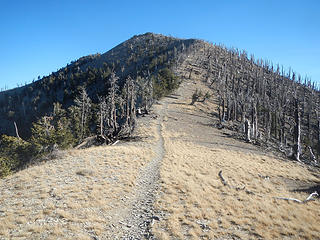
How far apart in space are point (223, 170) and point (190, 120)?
1097 inches

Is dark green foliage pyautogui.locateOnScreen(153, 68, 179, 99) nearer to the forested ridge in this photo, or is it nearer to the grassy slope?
the forested ridge

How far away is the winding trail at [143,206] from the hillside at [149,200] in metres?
0.05

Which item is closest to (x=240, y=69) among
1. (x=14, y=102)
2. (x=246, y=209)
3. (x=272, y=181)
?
(x=272, y=181)

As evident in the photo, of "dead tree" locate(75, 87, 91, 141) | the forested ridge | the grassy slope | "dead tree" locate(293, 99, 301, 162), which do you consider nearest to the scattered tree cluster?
the forested ridge

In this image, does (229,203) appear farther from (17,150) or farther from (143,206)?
(17,150)

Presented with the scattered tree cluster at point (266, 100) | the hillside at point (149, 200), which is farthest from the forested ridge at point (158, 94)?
the hillside at point (149, 200)

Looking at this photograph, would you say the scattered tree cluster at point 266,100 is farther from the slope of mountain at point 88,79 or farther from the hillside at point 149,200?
the slope of mountain at point 88,79

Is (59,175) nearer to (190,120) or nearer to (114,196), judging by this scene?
(114,196)

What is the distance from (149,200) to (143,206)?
759mm

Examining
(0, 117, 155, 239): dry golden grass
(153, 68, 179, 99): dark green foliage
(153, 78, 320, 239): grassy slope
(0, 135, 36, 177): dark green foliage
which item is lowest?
(0, 135, 36, 177): dark green foliage

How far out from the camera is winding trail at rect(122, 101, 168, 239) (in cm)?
748

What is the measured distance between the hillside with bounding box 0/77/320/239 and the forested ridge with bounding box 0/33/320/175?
13954mm

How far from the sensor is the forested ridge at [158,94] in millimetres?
44750

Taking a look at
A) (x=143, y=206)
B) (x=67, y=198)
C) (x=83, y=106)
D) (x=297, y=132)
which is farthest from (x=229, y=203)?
(x=83, y=106)
